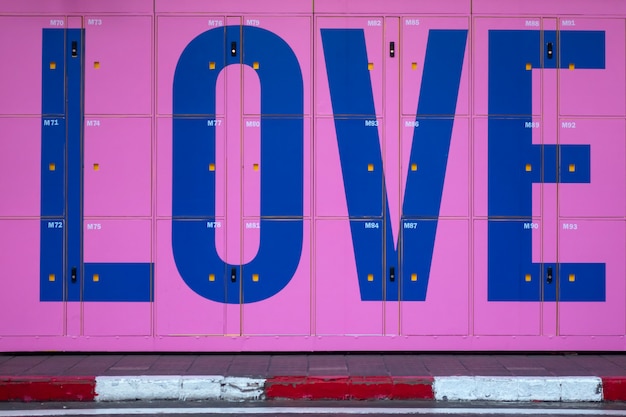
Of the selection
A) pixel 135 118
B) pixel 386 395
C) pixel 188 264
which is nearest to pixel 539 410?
pixel 386 395

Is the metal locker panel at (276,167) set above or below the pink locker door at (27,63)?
below

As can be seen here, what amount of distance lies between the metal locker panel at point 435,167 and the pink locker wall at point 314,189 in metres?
0.02

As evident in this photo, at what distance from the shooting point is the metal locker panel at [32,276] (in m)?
8.27

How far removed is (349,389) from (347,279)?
1.59 m

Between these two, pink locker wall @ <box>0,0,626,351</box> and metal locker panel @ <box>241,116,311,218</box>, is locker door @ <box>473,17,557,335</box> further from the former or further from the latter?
metal locker panel @ <box>241,116,311,218</box>

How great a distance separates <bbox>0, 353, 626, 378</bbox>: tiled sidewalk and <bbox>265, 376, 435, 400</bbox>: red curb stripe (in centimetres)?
17

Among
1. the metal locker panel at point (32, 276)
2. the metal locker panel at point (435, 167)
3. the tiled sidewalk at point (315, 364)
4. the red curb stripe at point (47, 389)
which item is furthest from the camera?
the metal locker panel at point (435, 167)

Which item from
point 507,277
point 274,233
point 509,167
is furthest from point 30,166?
point 507,277

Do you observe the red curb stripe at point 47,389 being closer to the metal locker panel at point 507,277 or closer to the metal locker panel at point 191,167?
the metal locker panel at point 191,167

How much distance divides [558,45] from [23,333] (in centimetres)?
656

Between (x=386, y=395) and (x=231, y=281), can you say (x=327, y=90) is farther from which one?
(x=386, y=395)

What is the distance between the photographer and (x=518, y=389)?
7.00 metres

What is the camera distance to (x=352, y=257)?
Result: 8.35 m

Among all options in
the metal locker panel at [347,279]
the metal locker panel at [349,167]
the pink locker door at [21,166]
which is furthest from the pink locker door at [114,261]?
the metal locker panel at [349,167]
